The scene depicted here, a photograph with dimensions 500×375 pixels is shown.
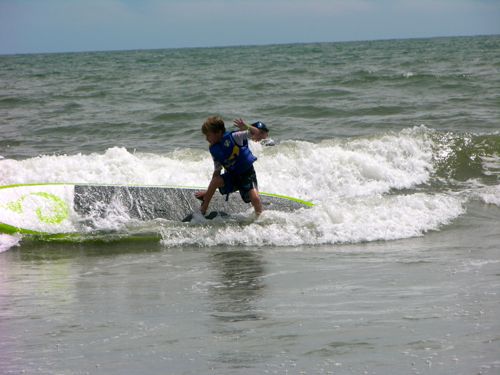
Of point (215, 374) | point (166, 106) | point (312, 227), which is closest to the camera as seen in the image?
point (215, 374)

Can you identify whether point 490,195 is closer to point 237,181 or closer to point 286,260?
point 237,181

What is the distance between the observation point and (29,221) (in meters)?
7.86

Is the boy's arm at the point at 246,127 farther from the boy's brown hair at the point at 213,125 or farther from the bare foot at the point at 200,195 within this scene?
the bare foot at the point at 200,195

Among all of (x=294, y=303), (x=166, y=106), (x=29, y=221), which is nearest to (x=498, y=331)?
(x=294, y=303)

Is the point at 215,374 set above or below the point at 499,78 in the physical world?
below

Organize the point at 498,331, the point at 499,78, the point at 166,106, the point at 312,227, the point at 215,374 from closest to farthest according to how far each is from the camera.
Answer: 1. the point at 215,374
2. the point at 498,331
3. the point at 312,227
4. the point at 166,106
5. the point at 499,78

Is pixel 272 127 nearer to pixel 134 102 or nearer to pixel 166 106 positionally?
pixel 166 106

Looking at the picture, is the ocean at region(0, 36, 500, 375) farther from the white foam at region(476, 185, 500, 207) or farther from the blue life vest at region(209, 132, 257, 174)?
the blue life vest at region(209, 132, 257, 174)

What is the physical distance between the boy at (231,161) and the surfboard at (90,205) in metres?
0.41

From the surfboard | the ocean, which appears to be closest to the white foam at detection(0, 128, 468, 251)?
the ocean

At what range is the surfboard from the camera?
309 inches

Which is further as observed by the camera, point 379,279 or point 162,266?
point 162,266

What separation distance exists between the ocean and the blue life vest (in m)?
0.66

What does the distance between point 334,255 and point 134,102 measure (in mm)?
13986
